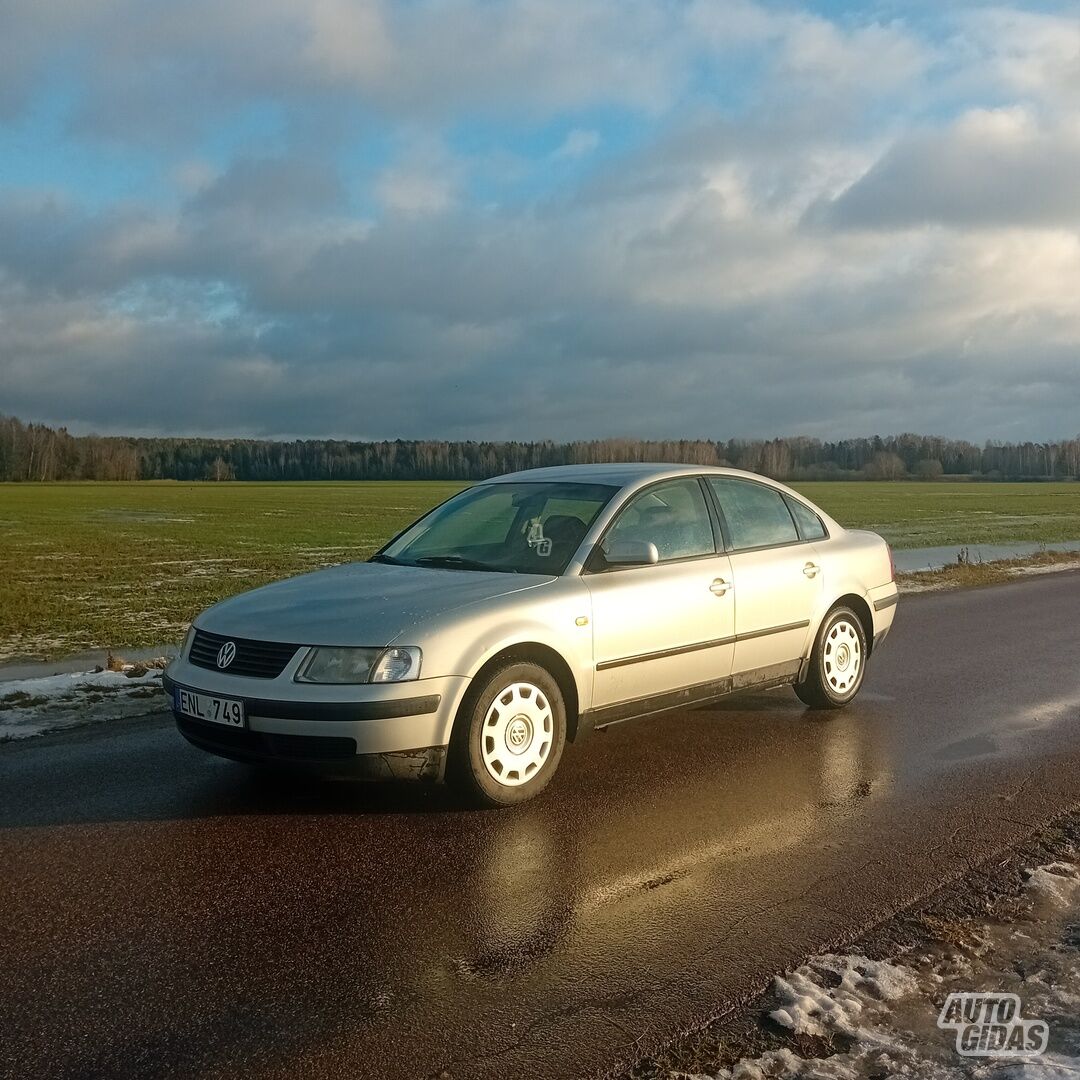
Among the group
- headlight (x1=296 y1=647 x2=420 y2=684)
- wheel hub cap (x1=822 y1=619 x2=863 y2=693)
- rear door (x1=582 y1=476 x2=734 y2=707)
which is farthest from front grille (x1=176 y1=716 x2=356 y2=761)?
wheel hub cap (x1=822 y1=619 x2=863 y2=693)

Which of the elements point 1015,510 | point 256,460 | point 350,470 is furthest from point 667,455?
point 256,460

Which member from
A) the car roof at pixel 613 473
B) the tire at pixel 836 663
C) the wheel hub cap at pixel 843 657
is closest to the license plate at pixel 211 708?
the car roof at pixel 613 473

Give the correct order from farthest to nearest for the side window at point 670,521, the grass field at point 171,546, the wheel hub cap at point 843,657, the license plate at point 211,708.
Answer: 1. the grass field at point 171,546
2. the wheel hub cap at point 843,657
3. the side window at point 670,521
4. the license plate at point 211,708

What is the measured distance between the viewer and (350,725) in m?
5.02

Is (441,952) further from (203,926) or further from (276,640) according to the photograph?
(276,640)

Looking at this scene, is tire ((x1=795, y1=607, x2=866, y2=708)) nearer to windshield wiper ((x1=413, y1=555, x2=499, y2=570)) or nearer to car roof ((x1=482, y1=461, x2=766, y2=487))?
car roof ((x1=482, y1=461, x2=766, y2=487))

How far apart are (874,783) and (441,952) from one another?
3.05m

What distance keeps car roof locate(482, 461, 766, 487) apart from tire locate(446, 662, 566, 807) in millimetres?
1530

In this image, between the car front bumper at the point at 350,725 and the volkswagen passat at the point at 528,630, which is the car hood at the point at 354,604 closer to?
the volkswagen passat at the point at 528,630

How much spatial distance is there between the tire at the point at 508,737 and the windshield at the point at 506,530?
2.39 feet

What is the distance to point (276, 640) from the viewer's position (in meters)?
5.25

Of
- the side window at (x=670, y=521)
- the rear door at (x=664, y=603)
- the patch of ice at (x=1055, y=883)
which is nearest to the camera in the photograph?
the patch of ice at (x=1055, y=883)

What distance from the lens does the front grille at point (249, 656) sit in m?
5.19

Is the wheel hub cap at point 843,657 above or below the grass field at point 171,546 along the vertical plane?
above
